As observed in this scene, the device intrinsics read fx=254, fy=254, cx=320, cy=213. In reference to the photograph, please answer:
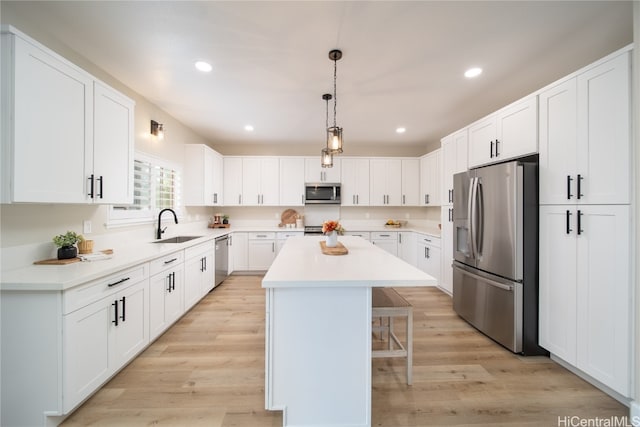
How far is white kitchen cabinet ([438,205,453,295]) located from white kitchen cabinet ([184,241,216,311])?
3476 mm

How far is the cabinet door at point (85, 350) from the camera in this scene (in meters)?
1.54

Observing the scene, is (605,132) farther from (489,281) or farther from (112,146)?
(112,146)

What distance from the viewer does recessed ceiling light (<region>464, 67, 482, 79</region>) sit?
250 centimetres

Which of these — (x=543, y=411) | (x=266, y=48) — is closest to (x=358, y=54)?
(x=266, y=48)

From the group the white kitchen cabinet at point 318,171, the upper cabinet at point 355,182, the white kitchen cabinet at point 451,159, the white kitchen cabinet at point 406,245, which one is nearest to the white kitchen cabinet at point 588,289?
the white kitchen cabinet at point 451,159

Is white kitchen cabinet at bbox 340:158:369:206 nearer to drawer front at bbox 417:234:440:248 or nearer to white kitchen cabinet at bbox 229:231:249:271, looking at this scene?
drawer front at bbox 417:234:440:248

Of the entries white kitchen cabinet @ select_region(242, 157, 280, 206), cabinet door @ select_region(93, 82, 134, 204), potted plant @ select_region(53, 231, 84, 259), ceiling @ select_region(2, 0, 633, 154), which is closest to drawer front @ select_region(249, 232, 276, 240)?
white kitchen cabinet @ select_region(242, 157, 280, 206)

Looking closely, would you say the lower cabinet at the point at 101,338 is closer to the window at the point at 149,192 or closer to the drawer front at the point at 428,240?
the window at the point at 149,192

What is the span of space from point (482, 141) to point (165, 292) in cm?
382

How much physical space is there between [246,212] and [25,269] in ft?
12.7

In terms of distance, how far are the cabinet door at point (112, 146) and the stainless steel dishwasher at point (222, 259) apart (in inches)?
74.1

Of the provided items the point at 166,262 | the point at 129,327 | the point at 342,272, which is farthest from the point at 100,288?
the point at 342,272

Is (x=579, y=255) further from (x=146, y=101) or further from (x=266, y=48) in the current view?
(x=146, y=101)

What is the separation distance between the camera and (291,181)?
5281mm
